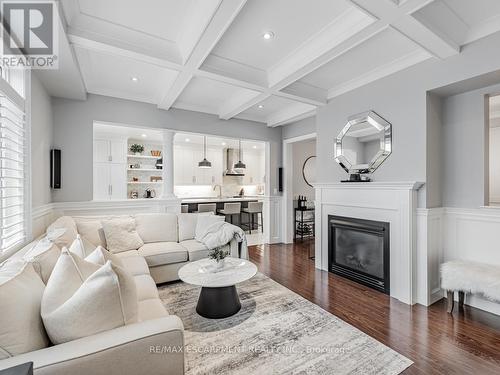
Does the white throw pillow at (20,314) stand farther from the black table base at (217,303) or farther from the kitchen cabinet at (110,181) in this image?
the kitchen cabinet at (110,181)

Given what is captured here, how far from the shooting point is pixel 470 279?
94.6 inches

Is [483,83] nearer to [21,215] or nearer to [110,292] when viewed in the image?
[110,292]

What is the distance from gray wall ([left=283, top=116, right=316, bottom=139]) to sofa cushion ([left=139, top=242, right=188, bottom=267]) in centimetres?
325

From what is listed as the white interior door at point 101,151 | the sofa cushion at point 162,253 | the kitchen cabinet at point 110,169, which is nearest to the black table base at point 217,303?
the sofa cushion at point 162,253

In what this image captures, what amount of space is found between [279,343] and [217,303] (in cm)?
71

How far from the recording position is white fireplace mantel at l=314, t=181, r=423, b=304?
2.78m

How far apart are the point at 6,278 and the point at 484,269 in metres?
3.74

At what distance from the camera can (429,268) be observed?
2.77 m

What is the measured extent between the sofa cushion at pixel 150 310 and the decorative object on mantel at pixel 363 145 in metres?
2.83

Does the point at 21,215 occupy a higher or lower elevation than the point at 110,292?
higher

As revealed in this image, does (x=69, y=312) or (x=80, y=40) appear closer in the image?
(x=69, y=312)

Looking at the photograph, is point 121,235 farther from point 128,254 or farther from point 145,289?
point 145,289

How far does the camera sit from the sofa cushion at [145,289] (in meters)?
1.95

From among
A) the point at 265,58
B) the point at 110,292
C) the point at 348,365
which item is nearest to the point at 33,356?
the point at 110,292
